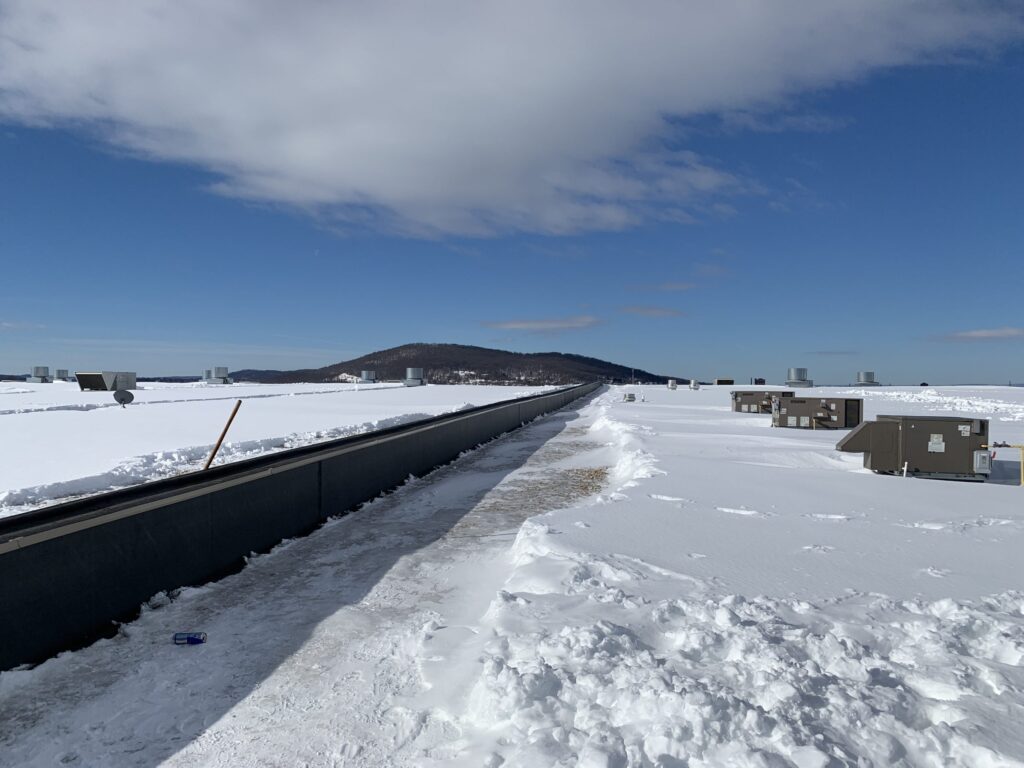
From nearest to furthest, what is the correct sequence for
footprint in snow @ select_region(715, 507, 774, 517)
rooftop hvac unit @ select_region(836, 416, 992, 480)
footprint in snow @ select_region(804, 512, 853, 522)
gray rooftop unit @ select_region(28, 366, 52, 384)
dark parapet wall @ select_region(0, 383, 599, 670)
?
dark parapet wall @ select_region(0, 383, 599, 670) < footprint in snow @ select_region(804, 512, 853, 522) < footprint in snow @ select_region(715, 507, 774, 517) < rooftop hvac unit @ select_region(836, 416, 992, 480) < gray rooftop unit @ select_region(28, 366, 52, 384)

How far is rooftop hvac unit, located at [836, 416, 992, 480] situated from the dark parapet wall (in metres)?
9.88

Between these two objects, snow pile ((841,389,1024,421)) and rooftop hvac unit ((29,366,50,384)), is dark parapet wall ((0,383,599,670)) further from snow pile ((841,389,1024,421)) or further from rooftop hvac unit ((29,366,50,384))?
rooftop hvac unit ((29,366,50,384))

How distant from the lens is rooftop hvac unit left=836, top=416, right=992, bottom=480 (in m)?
11.7

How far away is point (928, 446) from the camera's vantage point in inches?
472

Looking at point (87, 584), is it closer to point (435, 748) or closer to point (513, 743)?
point (435, 748)

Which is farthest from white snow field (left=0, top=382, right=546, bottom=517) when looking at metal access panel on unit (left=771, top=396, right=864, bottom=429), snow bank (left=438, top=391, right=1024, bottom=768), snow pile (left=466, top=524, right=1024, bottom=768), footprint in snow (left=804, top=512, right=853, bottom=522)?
metal access panel on unit (left=771, top=396, right=864, bottom=429)

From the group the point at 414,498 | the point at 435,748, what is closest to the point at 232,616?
the point at 435,748

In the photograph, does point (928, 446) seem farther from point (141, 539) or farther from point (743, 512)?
point (141, 539)

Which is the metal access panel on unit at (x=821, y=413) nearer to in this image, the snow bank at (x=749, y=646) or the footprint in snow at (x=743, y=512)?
the snow bank at (x=749, y=646)

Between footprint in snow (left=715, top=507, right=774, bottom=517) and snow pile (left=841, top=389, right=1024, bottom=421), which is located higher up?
snow pile (left=841, top=389, right=1024, bottom=421)

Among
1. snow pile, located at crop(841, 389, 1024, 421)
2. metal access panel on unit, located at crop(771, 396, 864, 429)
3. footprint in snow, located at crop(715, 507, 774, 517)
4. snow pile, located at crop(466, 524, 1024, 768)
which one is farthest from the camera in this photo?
snow pile, located at crop(841, 389, 1024, 421)

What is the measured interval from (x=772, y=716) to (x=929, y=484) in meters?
10.00

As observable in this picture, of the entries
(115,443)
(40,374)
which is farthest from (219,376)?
(115,443)

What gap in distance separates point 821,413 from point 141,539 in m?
24.1
